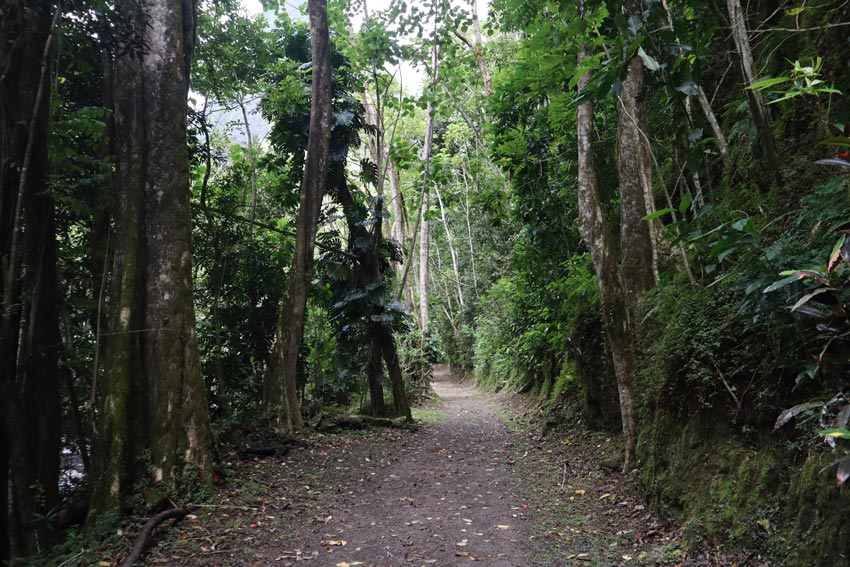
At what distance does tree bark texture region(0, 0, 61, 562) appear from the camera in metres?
4.65

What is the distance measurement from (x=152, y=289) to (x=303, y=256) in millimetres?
3602

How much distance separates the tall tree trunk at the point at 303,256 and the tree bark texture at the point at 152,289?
9.93ft

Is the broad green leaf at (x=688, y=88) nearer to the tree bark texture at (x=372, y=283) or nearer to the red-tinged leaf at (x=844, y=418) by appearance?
the red-tinged leaf at (x=844, y=418)

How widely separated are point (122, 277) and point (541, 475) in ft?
19.4

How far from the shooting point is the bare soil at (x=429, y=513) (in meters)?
4.39

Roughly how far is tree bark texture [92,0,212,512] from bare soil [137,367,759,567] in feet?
2.97

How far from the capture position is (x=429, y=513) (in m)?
5.75

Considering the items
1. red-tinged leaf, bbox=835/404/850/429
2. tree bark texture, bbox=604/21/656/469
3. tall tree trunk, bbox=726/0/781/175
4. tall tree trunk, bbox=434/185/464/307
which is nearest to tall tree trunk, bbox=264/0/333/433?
tree bark texture, bbox=604/21/656/469

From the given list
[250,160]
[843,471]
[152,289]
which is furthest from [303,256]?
Answer: [843,471]

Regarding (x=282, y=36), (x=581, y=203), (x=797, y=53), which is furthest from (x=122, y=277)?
(x=282, y=36)

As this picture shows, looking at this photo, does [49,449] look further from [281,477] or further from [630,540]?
[630,540]

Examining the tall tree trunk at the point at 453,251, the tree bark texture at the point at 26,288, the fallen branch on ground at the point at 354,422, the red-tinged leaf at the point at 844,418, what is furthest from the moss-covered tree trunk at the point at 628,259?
the tall tree trunk at the point at 453,251

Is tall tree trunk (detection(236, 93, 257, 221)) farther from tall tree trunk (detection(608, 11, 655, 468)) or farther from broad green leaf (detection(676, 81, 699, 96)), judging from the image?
broad green leaf (detection(676, 81, 699, 96))

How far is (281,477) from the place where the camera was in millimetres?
6973
